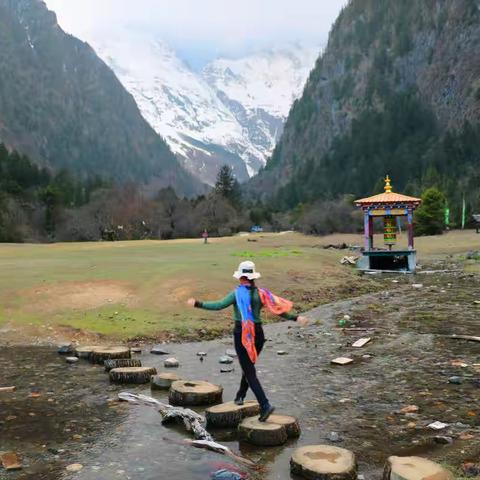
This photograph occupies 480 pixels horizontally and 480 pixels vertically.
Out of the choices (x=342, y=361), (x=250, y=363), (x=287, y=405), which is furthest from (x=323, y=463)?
(x=342, y=361)

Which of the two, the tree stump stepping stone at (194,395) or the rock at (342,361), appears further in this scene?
the rock at (342,361)

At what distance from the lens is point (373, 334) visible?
2122 centimetres

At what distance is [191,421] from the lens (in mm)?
11578

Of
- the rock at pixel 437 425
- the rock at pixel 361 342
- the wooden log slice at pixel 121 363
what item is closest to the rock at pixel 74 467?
the rock at pixel 437 425

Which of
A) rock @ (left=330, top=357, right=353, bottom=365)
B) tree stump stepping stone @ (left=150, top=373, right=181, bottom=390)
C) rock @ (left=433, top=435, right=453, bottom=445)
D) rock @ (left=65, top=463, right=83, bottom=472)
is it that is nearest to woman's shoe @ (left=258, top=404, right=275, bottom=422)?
rock @ (left=433, top=435, right=453, bottom=445)

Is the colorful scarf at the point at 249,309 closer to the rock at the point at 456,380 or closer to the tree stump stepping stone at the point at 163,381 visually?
the tree stump stepping stone at the point at 163,381

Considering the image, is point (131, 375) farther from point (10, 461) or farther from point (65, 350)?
point (10, 461)

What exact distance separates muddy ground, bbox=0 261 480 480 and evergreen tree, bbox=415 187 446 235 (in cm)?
7438

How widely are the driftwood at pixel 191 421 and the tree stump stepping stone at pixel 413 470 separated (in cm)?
222

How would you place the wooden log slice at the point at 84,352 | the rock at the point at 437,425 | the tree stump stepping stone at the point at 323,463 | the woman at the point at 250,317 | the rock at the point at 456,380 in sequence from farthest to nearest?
the wooden log slice at the point at 84,352 < the rock at the point at 456,380 < the woman at the point at 250,317 < the rock at the point at 437,425 < the tree stump stepping stone at the point at 323,463

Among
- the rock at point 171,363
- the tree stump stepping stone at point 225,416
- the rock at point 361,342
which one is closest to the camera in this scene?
the tree stump stepping stone at point 225,416

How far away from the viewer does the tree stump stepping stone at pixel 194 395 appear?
13.1 meters

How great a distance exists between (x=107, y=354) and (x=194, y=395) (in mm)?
4999

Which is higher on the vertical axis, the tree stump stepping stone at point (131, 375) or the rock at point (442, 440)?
the tree stump stepping stone at point (131, 375)
